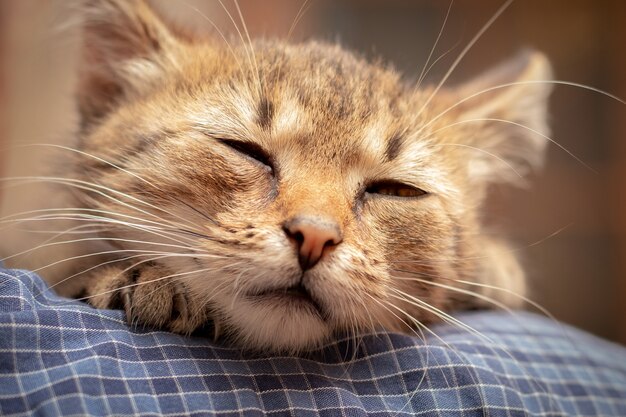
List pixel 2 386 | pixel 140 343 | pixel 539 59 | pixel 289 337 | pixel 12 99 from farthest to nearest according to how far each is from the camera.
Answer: pixel 12 99 → pixel 539 59 → pixel 289 337 → pixel 140 343 → pixel 2 386

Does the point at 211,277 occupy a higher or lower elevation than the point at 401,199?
lower

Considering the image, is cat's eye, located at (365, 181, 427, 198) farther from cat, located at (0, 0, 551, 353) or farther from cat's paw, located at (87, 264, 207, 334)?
cat's paw, located at (87, 264, 207, 334)

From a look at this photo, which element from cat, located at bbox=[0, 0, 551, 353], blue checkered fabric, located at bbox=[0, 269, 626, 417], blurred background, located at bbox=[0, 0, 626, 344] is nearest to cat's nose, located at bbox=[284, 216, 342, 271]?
cat, located at bbox=[0, 0, 551, 353]

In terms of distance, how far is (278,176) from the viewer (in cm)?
106

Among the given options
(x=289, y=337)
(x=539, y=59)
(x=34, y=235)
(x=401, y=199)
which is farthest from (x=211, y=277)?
(x=539, y=59)

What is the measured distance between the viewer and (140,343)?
857 millimetres

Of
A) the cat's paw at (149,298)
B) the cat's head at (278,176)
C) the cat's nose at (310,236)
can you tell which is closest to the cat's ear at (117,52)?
the cat's head at (278,176)

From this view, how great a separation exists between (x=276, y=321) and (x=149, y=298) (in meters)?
0.20

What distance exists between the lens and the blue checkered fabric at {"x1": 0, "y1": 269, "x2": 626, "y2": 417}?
2.47ft

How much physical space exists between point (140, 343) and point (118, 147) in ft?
1.44

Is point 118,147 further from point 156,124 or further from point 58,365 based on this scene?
point 58,365

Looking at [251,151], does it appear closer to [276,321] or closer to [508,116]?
[276,321]

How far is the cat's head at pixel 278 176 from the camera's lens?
3.15 feet

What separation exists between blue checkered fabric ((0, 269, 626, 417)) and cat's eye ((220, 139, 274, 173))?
1.12ft
